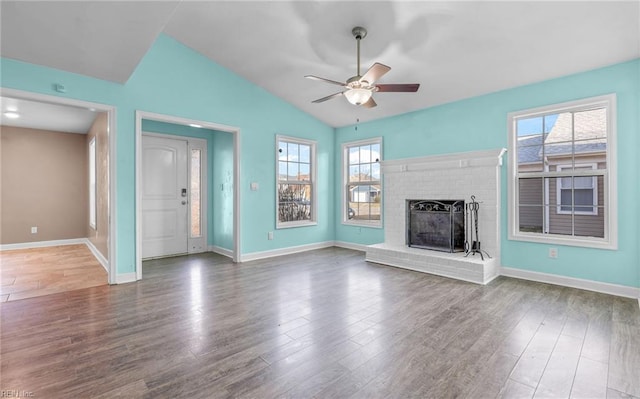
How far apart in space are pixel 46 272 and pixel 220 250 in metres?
2.50

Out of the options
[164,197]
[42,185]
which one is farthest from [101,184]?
[42,185]

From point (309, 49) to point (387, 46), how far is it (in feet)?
3.36

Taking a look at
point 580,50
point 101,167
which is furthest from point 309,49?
point 101,167

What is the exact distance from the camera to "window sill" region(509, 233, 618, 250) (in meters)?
3.49

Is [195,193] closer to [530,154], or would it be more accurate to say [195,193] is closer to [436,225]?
[436,225]

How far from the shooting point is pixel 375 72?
2.89 metres

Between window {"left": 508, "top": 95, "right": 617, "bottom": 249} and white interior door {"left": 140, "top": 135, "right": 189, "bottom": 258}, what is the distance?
5502 mm

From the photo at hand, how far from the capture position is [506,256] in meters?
4.24

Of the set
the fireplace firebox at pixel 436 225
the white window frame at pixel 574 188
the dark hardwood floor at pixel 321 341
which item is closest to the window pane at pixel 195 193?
the dark hardwood floor at pixel 321 341

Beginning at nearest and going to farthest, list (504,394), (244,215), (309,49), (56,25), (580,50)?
(504,394)
(56,25)
(580,50)
(309,49)
(244,215)

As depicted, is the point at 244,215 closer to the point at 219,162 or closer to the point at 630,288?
the point at 219,162

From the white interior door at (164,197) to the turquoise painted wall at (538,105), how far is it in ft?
12.4

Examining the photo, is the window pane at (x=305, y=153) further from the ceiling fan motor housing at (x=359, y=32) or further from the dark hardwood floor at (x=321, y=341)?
the dark hardwood floor at (x=321, y=341)

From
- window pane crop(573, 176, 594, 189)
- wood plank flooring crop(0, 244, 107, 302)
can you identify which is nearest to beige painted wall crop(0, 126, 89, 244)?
wood plank flooring crop(0, 244, 107, 302)
